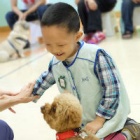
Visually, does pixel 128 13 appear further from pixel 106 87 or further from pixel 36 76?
pixel 106 87

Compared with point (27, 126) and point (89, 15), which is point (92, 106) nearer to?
point (27, 126)

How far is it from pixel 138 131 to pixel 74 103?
378 mm

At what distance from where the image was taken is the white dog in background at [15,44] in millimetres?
3363

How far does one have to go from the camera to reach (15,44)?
349cm

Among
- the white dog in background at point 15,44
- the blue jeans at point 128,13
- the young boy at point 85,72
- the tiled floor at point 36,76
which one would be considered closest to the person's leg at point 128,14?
the blue jeans at point 128,13

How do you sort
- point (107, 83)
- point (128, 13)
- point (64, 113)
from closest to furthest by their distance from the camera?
1. point (64, 113)
2. point (107, 83)
3. point (128, 13)

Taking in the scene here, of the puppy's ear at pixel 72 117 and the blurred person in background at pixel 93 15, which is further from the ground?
the puppy's ear at pixel 72 117

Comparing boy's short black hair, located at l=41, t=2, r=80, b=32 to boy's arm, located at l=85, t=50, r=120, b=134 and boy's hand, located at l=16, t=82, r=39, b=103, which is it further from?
boy's hand, located at l=16, t=82, r=39, b=103

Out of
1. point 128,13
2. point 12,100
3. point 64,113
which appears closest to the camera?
point 64,113

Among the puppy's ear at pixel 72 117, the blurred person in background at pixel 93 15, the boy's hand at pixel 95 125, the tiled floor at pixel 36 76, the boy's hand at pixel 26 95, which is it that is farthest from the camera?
the blurred person in background at pixel 93 15

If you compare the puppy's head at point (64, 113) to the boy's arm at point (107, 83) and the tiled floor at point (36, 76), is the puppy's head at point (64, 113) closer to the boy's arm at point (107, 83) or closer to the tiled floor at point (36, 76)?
the boy's arm at point (107, 83)

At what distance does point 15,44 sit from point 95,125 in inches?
99.7

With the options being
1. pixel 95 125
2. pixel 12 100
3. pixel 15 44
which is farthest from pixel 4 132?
pixel 15 44

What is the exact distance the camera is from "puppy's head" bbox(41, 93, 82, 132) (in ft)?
3.15
